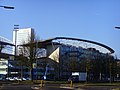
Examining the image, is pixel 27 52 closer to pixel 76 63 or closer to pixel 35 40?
pixel 35 40

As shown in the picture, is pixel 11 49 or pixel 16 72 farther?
pixel 11 49

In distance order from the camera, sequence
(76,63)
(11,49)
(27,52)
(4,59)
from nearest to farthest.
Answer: (27,52)
(76,63)
(4,59)
(11,49)

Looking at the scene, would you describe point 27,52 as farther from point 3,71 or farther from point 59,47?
point 59,47

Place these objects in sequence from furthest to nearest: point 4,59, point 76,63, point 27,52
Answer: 1. point 4,59
2. point 76,63
3. point 27,52

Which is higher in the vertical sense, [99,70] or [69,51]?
[69,51]

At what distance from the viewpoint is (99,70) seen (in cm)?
13225

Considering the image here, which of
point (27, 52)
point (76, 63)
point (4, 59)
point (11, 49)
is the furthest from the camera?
point (11, 49)

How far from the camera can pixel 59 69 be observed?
135 m

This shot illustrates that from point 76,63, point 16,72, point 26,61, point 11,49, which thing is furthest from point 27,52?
point 11,49

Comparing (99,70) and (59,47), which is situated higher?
(59,47)

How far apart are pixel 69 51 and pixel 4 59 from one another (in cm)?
3788

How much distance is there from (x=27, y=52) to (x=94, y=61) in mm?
46670

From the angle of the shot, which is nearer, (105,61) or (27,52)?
(27,52)

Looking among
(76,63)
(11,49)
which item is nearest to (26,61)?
(76,63)
